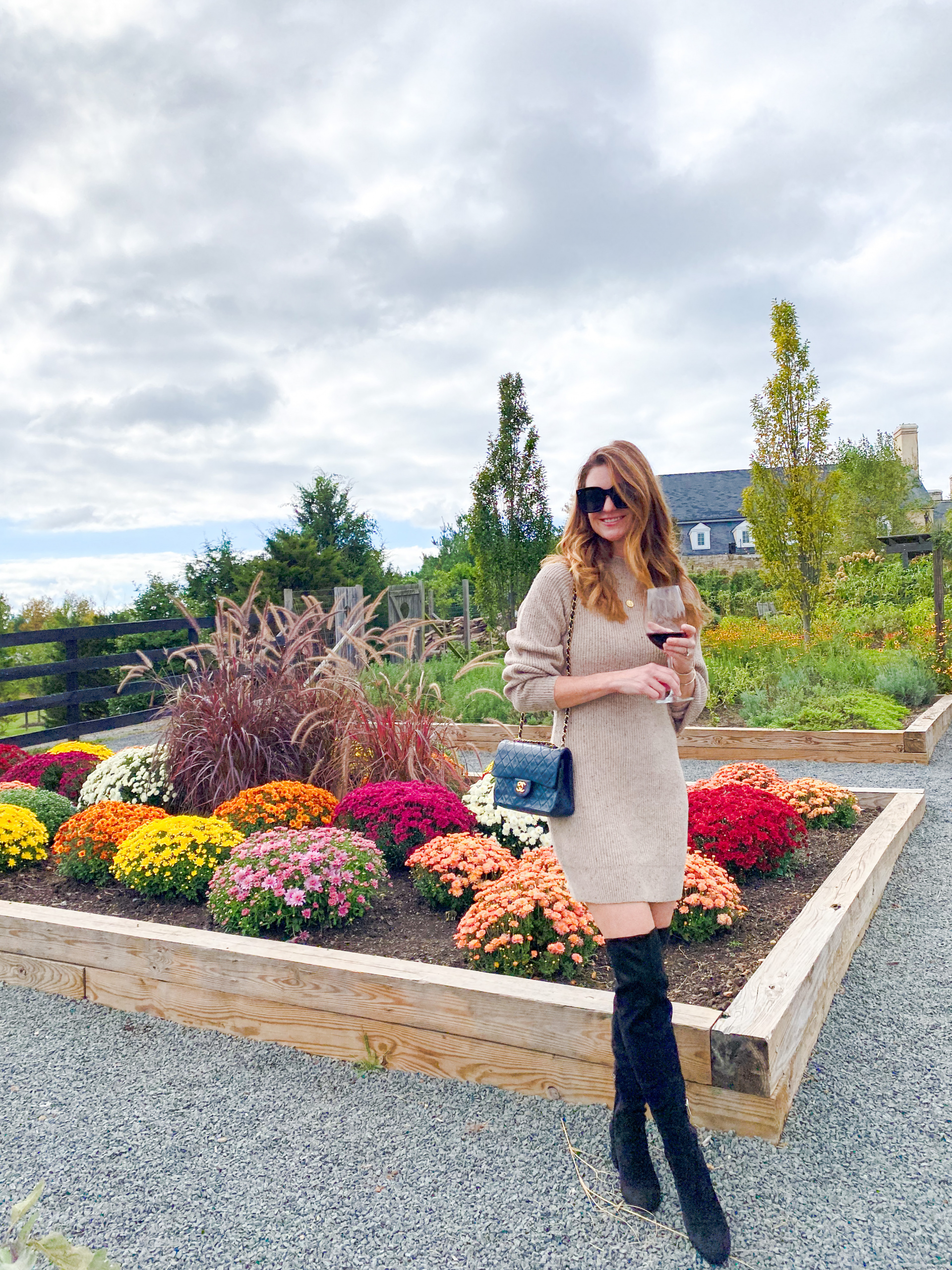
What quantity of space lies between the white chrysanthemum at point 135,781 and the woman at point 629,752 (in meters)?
3.36

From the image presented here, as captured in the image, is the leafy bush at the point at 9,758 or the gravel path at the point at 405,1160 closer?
the gravel path at the point at 405,1160

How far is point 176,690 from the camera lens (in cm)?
470

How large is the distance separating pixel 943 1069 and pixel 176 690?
3946 mm

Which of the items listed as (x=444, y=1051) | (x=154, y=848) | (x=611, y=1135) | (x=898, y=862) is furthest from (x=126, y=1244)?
(x=898, y=862)

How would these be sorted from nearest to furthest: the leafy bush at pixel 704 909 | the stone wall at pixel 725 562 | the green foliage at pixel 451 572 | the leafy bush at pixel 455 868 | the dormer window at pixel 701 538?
1. the leafy bush at pixel 704 909
2. the leafy bush at pixel 455 868
3. the green foliage at pixel 451 572
4. the stone wall at pixel 725 562
5. the dormer window at pixel 701 538

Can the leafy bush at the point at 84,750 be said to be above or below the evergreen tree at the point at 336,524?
below

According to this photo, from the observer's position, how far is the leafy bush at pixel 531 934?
258 cm

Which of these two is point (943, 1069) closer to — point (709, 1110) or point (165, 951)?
point (709, 1110)

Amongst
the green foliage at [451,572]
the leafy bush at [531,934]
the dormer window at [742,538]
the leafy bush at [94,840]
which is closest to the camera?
the leafy bush at [531,934]

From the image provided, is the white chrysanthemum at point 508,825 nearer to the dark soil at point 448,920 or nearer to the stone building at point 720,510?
the dark soil at point 448,920

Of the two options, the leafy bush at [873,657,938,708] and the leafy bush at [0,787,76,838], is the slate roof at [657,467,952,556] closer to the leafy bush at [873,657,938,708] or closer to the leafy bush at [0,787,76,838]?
the leafy bush at [873,657,938,708]

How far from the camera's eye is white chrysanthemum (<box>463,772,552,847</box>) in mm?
Result: 3705

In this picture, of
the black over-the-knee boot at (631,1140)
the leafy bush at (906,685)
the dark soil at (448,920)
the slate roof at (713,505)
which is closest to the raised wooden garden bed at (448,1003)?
the dark soil at (448,920)

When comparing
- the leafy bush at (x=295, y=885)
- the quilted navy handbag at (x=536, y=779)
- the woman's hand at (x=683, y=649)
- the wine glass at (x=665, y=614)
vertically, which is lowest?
the leafy bush at (x=295, y=885)
